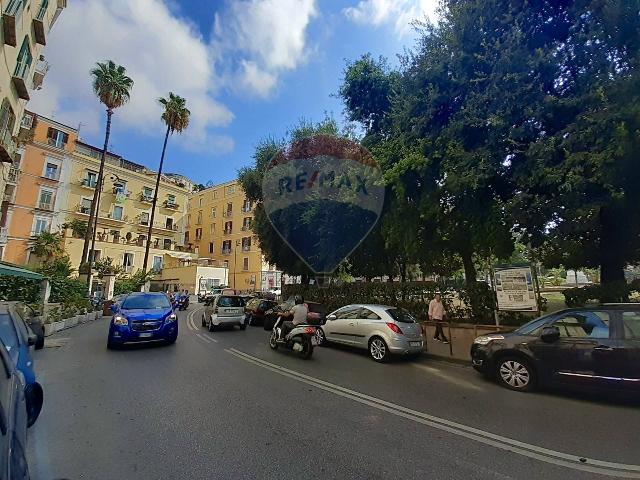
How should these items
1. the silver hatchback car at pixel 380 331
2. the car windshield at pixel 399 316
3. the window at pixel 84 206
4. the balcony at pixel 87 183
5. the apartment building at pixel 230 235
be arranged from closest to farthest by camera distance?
1. the silver hatchback car at pixel 380 331
2. the car windshield at pixel 399 316
3. the balcony at pixel 87 183
4. the window at pixel 84 206
5. the apartment building at pixel 230 235

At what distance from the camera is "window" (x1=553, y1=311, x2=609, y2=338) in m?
5.78

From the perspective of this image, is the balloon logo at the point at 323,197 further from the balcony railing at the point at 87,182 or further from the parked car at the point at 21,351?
the balcony railing at the point at 87,182

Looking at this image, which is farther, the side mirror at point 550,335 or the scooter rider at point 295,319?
the scooter rider at point 295,319

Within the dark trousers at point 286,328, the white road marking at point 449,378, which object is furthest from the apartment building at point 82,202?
the white road marking at point 449,378

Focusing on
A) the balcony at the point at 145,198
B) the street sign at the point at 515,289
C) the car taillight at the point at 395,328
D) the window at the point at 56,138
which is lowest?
the car taillight at the point at 395,328

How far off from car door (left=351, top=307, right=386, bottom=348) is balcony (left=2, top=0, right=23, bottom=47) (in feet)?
56.5

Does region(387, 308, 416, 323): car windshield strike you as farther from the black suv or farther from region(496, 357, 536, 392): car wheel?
region(496, 357, 536, 392): car wheel

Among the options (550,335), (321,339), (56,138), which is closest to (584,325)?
(550,335)

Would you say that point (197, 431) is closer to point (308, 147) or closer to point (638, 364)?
point (638, 364)

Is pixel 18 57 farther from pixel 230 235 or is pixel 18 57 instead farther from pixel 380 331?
pixel 230 235

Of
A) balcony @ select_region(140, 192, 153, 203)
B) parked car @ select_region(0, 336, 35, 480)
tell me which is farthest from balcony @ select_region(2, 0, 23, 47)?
balcony @ select_region(140, 192, 153, 203)

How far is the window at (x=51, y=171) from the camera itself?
37.1 metres

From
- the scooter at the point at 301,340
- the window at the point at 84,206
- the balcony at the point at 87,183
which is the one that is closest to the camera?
the scooter at the point at 301,340

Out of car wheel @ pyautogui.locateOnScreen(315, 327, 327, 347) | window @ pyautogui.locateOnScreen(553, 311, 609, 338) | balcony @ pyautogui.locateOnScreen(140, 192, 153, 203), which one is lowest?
car wheel @ pyautogui.locateOnScreen(315, 327, 327, 347)
